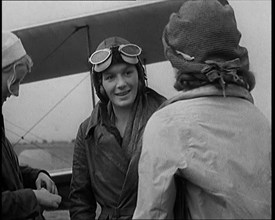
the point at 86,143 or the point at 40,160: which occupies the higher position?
the point at 86,143

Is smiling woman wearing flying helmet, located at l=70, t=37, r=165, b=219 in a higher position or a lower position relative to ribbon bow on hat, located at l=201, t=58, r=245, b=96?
lower

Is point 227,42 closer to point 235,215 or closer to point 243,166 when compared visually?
point 243,166

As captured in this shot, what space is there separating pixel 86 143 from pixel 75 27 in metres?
6.43

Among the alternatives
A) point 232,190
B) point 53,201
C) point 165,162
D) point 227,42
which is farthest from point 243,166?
point 53,201

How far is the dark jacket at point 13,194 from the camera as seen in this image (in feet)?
5.78

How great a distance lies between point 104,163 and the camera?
2.42m

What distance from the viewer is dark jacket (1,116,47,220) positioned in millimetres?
1762

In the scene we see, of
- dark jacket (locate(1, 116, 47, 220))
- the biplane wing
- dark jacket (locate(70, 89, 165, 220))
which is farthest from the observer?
the biplane wing

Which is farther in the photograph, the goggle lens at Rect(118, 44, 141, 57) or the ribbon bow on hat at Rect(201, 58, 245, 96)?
the goggle lens at Rect(118, 44, 141, 57)

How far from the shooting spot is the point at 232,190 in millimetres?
1570

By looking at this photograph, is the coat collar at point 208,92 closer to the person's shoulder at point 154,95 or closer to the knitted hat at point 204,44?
the knitted hat at point 204,44

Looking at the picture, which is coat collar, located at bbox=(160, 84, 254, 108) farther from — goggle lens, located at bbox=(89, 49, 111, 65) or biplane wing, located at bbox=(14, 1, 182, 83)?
biplane wing, located at bbox=(14, 1, 182, 83)

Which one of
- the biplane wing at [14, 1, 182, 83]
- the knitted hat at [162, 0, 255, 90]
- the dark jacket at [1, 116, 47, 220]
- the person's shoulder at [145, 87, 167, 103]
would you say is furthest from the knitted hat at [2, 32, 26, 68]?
the biplane wing at [14, 1, 182, 83]

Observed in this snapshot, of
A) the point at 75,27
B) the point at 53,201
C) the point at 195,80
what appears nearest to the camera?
the point at 195,80
